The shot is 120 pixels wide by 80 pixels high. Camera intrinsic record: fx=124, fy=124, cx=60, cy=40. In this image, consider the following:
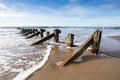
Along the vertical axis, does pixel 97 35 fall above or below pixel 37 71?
above

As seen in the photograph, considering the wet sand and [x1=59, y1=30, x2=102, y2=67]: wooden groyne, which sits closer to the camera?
the wet sand

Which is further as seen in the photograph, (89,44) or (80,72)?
(89,44)

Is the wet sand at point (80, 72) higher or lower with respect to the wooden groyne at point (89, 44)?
lower

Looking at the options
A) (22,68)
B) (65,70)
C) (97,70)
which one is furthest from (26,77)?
(97,70)

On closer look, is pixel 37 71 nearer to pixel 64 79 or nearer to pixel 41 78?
pixel 41 78

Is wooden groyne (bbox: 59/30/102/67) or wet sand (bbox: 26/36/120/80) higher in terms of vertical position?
wooden groyne (bbox: 59/30/102/67)

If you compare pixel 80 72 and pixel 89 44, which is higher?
pixel 89 44

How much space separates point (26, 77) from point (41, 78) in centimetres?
45

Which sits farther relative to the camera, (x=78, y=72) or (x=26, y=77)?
(x=78, y=72)

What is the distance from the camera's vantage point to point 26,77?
3645mm

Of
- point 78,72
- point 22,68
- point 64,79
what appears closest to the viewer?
point 64,79

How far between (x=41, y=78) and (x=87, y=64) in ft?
6.32

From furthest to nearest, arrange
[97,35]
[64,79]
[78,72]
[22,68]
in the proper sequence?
[97,35] → [22,68] → [78,72] → [64,79]

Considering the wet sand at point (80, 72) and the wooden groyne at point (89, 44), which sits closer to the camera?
the wet sand at point (80, 72)
